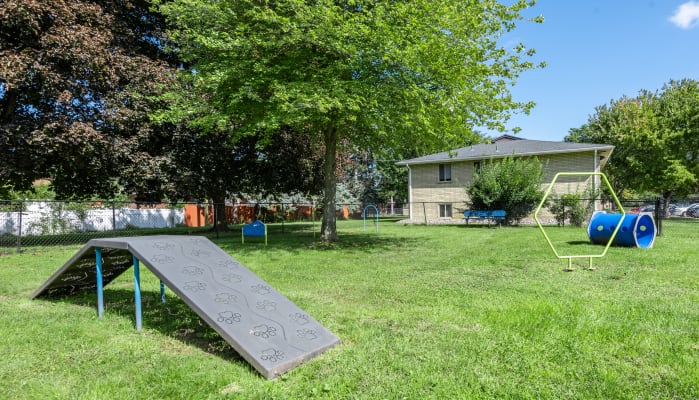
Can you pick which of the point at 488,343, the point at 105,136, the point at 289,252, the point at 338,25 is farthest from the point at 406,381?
the point at 105,136

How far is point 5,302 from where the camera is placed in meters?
5.96

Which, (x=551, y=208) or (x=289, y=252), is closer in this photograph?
(x=289, y=252)

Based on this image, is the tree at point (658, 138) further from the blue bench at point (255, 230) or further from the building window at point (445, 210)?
the blue bench at point (255, 230)

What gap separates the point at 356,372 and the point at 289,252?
842cm

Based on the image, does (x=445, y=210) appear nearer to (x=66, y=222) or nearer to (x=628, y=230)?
(x=628, y=230)

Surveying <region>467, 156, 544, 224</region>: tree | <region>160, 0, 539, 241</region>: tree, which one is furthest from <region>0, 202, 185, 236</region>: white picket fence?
<region>467, 156, 544, 224</region>: tree

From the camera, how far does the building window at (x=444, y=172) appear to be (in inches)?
1064

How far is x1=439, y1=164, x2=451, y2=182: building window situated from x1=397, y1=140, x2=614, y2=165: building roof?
607mm

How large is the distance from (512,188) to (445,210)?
680cm

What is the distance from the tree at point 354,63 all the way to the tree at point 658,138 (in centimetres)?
2451

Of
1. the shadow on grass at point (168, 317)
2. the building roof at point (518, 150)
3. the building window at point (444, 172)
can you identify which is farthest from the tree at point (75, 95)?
the building window at point (444, 172)

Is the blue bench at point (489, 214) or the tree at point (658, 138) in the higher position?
the tree at point (658, 138)

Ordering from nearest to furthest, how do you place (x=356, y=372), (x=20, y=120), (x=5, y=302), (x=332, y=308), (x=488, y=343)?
(x=356, y=372) < (x=488, y=343) < (x=332, y=308) < (x=5, y=302) < (x=20, y=120)

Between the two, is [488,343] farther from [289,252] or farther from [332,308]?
[289,252]
